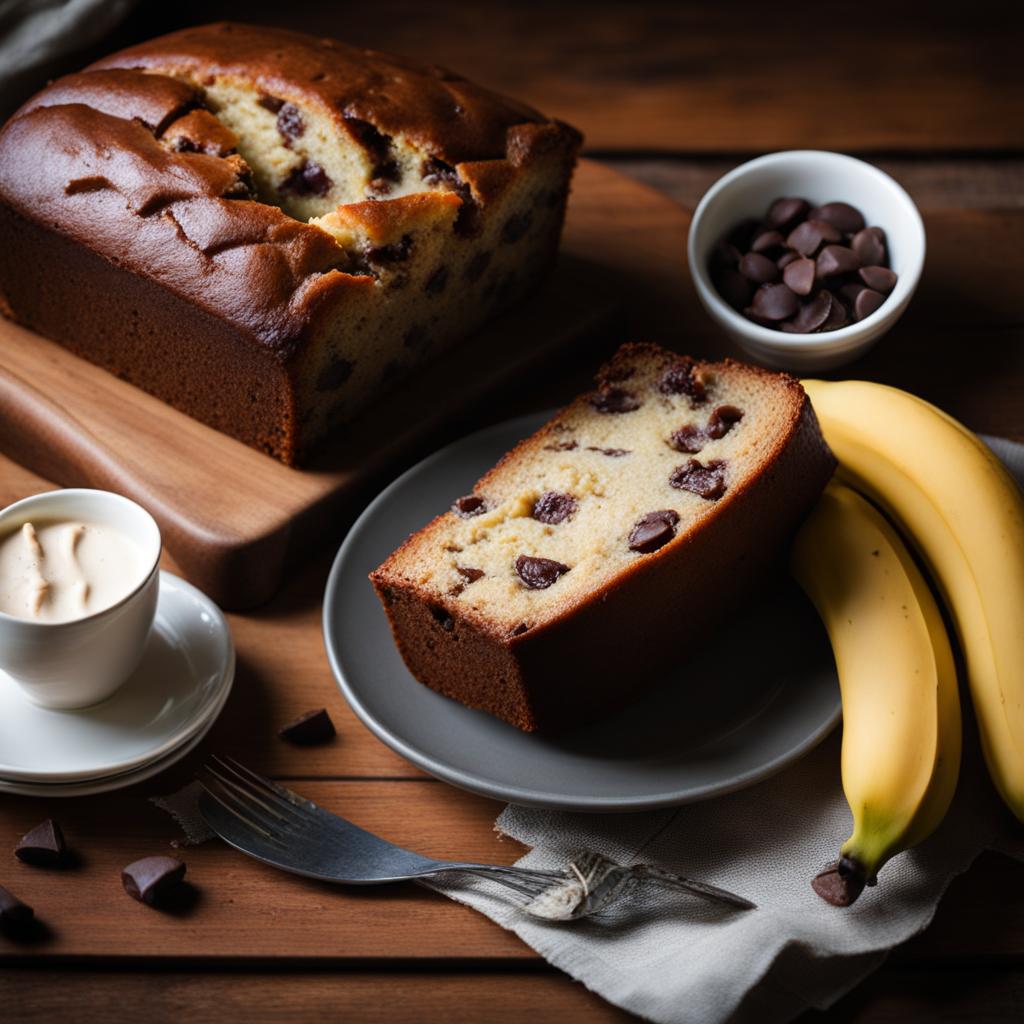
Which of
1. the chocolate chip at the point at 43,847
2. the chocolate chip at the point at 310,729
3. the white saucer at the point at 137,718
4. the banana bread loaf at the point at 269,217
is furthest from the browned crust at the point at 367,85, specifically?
the chocolate chip at the point at 43,847

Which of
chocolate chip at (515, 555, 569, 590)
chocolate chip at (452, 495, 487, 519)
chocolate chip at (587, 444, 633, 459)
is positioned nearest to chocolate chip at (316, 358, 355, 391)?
chocolate chip at (452, 495, 487, 519)

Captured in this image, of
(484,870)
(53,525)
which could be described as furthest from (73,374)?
(484,870)

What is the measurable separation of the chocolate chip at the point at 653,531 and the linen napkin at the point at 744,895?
1.42 ft

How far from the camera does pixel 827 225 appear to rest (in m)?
3.07

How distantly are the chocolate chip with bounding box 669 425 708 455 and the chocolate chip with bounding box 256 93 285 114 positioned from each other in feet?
3.88

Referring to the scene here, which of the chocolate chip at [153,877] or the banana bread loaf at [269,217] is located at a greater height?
the banana bread loaf at [269,217]

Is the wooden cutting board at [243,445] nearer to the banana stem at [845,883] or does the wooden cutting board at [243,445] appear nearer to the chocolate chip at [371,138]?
the chocolate chip at [371,138]

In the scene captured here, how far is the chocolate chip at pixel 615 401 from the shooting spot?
2.66m

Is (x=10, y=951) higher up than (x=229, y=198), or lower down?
lower down

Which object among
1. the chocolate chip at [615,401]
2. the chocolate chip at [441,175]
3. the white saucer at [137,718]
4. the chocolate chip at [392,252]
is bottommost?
the white saucer at [137,718]

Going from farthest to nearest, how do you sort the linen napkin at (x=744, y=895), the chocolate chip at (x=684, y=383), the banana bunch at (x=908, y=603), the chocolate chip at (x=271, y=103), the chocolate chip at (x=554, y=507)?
the chocolate chip at (x=271, y=103)
the chocolate chip at (x=684, y=383)
the chocolate chip at (x=554, y=507)
the banana bunch at (x=908, y=603)
the linen napkin at (x=744, y=895)

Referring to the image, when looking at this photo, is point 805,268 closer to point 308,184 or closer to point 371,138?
point 371,138

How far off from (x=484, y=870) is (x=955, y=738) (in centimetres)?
77

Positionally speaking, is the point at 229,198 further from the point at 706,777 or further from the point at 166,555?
the point at 706,777
